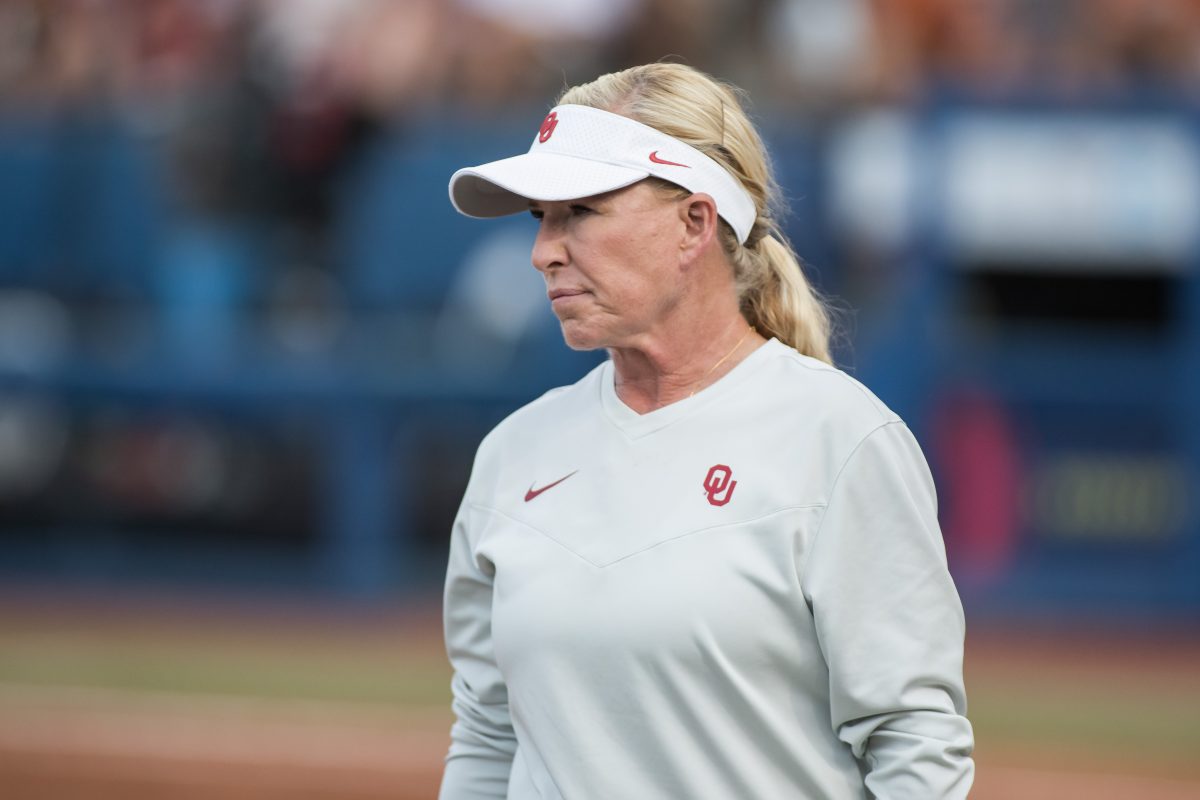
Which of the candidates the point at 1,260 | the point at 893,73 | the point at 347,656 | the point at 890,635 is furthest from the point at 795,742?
the point at 1,260

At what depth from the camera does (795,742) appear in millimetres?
2289

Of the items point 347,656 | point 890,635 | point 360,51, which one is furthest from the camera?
point 360,51

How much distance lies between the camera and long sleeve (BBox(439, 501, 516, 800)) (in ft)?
8.55

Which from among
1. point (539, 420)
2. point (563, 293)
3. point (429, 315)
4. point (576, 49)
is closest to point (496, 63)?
point (576, 49)

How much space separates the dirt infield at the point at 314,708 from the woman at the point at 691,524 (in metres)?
3.94

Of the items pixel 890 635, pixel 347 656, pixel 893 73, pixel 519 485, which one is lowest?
pixel 347 656

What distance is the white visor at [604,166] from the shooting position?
93.7 inches

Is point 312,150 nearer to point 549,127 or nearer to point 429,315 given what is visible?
point 429,315

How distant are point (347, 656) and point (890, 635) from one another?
646 centimetres

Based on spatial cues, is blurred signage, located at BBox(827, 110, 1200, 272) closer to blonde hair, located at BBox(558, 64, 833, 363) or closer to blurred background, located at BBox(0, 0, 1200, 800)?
blurred background, located at BBox(0, 0, 1200, 800)

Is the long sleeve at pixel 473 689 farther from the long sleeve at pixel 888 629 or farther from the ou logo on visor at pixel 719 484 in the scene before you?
the long sleeve at pixel 888 629

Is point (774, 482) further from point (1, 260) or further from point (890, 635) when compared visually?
point (1, 260)

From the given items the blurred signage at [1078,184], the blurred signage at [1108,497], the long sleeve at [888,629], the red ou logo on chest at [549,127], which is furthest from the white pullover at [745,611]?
the blurred signage at [1108,497]

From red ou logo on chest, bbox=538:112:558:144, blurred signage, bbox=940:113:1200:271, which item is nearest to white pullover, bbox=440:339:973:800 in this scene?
red ou logo on chest, bbox=538:112:558:144
